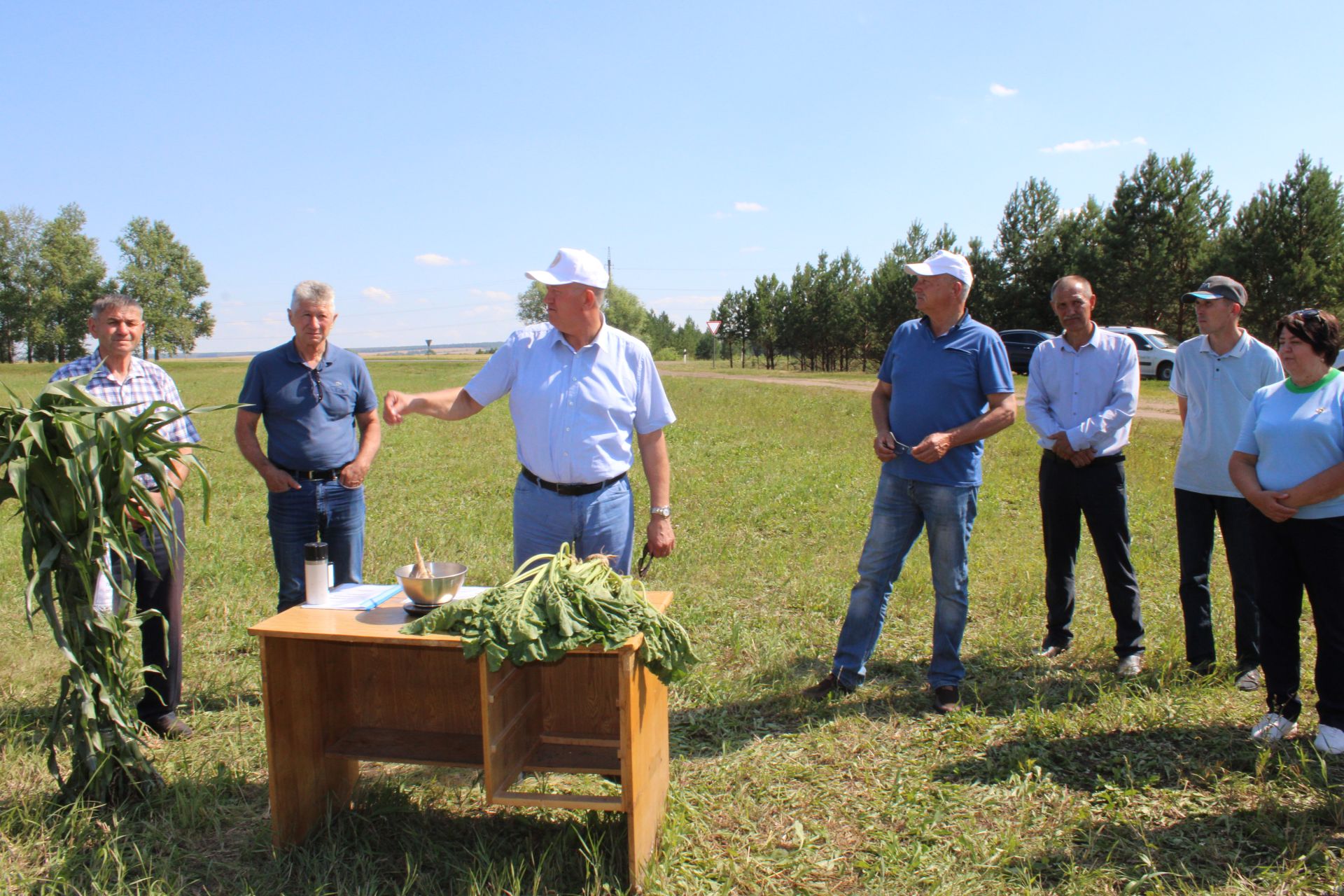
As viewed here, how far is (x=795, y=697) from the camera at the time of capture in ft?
15.3

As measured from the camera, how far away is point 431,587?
10.5ft

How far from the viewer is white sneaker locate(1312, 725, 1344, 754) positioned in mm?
3803

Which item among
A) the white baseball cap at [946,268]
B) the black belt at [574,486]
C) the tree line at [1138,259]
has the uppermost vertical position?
the tree line at [1138,259]

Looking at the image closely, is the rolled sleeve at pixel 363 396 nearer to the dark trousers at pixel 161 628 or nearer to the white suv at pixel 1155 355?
the dark trousers at pixel 161 628

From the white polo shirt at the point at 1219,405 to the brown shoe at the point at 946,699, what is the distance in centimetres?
180

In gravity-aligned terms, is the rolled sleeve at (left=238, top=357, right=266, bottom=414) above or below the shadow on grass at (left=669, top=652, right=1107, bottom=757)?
above

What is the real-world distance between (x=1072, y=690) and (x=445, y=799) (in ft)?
10.9

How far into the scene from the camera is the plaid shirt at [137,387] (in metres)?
4.21

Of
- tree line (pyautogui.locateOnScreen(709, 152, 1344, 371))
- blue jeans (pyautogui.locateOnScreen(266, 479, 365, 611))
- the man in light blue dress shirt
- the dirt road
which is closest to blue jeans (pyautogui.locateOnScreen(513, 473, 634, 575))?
blue jeans (pyautogui.locateOnScreen(266, 479, 365, 611))

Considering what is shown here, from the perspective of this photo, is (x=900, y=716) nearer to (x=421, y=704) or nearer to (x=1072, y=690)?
(x=1072, y=690)

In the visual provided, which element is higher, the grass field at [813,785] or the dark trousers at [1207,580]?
the dark trousers at [1207,580]

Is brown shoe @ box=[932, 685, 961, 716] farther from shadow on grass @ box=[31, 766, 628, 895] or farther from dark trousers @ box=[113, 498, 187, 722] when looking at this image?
dark trousers @ box=[113, 498, 187, 722]

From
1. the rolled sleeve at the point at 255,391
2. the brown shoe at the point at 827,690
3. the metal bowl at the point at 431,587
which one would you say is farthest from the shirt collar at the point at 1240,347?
the rolled sleeve at the point at 255,391

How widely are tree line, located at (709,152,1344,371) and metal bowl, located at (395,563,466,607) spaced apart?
78.5 feet
